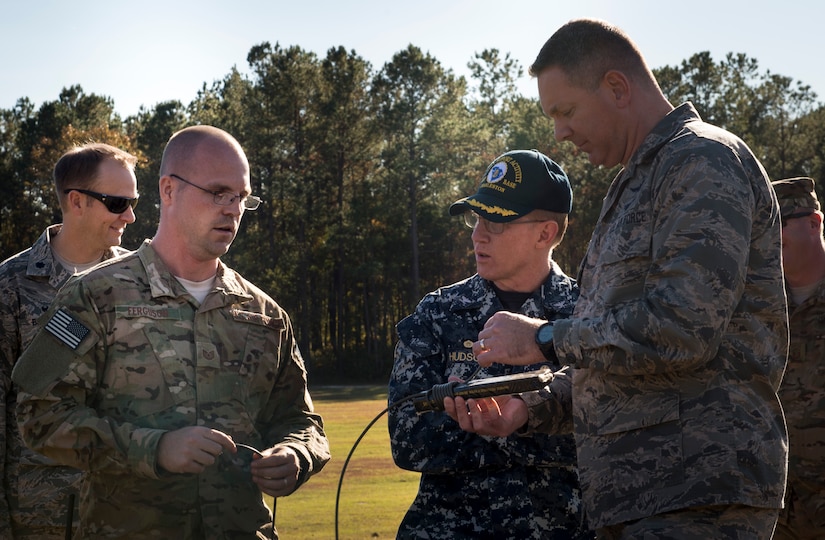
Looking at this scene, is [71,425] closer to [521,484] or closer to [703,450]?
[521,484]

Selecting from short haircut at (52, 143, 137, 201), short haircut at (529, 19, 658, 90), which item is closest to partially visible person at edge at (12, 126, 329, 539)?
short haircut at (529, 19, 658, 90)

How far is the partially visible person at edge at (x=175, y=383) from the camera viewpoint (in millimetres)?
Answer: 4223

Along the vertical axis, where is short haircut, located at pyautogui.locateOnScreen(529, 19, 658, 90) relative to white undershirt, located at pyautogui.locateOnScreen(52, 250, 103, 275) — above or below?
above

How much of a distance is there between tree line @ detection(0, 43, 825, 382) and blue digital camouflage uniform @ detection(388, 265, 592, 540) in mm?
54525

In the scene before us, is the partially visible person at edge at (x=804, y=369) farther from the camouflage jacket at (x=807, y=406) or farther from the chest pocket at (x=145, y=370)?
the chest pocket at (x=145, y=370)

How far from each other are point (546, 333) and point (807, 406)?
304cm

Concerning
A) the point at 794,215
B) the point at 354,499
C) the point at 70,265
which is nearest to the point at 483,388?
the point at 794,215

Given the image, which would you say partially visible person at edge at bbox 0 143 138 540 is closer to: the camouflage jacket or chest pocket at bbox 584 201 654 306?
chest pocket at bbox 584 201 654 306

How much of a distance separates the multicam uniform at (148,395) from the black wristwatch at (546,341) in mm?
1430

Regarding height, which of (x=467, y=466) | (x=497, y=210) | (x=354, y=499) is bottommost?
(x=354, y=499)

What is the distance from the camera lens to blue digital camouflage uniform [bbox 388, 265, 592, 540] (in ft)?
14.7

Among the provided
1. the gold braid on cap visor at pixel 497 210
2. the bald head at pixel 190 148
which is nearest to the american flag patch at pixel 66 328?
the bald head at pixel 190 148

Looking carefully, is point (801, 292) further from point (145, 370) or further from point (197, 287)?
point (145, 370)

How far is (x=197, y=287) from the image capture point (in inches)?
187
